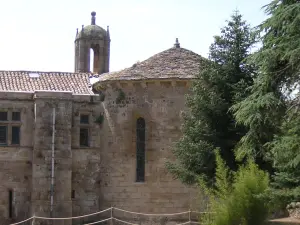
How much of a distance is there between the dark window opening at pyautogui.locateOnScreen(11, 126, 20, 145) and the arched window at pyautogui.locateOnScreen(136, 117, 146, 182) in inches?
186

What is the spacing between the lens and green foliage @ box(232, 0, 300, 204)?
14688 mm

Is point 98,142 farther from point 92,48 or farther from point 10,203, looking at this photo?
point 92,48

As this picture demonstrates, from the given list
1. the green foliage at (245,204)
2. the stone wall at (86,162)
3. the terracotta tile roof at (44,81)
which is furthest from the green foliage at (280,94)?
the terracotta tile roof at (44,81)

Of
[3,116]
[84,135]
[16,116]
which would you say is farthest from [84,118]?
[3,116]

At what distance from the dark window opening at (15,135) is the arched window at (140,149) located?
186 inches

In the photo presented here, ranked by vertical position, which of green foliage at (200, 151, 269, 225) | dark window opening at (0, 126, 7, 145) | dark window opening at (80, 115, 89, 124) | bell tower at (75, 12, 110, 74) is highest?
bell tower at (75, 12, 110, 74)

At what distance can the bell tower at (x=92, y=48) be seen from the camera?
39.4 meters

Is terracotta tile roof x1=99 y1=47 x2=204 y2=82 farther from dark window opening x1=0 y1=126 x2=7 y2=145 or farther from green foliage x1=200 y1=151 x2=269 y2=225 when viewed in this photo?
green foliage x1=200 y1=151 x2=269 y2=225

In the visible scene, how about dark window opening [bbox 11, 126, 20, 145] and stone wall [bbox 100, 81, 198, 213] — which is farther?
dark window opening [bbox 11, 126, 20, 145]

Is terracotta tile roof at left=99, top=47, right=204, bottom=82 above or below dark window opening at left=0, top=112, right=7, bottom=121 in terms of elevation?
above

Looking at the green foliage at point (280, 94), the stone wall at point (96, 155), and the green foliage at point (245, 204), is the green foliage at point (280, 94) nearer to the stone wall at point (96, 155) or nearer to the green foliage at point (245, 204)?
the green foliage at point (245, 204)

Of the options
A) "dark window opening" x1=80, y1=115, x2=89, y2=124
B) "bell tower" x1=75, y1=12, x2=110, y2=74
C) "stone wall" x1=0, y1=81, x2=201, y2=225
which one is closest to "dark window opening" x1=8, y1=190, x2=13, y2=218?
"stone wall" x1=0, y1=81, x2=201, y2=225

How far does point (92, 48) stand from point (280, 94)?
25.6m

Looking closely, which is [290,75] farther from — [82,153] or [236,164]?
[82,153]
